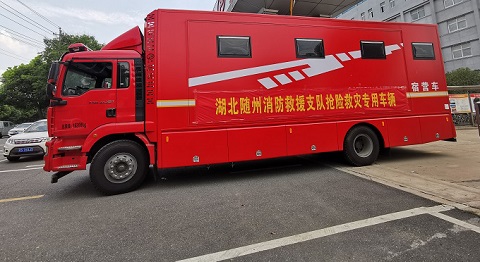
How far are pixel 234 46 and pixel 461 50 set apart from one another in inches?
1438

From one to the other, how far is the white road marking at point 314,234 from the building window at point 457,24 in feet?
120

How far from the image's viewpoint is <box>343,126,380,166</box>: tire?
20.9ft

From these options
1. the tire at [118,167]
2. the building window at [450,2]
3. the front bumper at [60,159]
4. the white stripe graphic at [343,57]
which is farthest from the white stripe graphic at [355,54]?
the building window at [450,2]

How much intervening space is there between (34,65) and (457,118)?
47.3 metres

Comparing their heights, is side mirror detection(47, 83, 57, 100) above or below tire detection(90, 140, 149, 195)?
above

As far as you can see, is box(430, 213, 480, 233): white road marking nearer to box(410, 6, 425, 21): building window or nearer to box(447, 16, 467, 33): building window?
box(447, 16, 467, 33): building window

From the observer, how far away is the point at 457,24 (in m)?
29.9

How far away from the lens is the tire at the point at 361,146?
637 cm

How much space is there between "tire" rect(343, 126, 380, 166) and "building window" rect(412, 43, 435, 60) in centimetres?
262

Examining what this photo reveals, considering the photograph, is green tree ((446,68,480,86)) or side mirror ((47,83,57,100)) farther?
green tree ((446,68,480,86))

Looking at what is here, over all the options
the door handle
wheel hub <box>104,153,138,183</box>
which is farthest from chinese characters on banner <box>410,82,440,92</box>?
Result: the door handle

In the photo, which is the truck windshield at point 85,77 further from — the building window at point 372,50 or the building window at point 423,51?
the building window at point 423,51

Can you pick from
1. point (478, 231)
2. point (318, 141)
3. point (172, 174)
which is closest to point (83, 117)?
point (172, 174)

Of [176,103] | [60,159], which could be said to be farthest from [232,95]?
[60,159]
